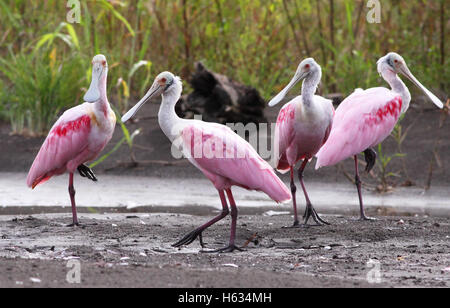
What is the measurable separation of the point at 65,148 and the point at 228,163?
6.39 feet

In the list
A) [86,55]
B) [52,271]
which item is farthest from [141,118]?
[52,271]

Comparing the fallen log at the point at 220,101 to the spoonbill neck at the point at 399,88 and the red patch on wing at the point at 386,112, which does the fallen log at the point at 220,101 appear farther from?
the red patch on wing at the point at 386,112

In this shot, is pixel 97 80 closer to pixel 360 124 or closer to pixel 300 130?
pixel 300 130

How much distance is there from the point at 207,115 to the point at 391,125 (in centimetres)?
345

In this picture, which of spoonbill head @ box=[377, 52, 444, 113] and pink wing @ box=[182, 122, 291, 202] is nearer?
pink wing @ box=[182, 122, 291, 202]

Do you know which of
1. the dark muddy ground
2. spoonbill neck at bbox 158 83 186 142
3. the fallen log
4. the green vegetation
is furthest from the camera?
the green vegetation

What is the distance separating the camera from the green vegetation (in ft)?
40.2

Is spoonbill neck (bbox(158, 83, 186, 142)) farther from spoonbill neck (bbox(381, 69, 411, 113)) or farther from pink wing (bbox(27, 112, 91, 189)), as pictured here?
spoonbill neck (bbox(381, 69, 411, 113))

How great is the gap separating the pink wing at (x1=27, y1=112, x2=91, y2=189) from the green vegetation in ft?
12.9

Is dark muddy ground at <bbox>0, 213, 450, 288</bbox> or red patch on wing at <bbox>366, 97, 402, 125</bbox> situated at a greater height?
red patch on wing at <bbox>366, 97, 402, 125</bbox>

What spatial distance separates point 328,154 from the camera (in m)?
8.21

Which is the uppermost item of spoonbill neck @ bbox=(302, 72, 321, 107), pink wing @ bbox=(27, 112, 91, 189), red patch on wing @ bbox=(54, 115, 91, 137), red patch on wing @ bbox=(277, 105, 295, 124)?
spoonbill neck @ bbox=(302, 72, 321, 107)

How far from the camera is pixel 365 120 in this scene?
8.52 metres

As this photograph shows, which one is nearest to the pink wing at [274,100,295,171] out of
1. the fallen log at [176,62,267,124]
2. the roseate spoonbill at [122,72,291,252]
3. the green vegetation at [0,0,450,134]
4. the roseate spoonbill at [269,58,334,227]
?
the roseate spoonbill at [269,58,334,227]
